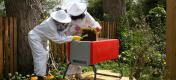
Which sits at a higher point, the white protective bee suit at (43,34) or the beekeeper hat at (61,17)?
the beekeeper hat at (61,17)

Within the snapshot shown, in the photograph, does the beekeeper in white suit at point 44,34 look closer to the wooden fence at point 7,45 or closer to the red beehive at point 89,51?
the red beehive at point 89,51

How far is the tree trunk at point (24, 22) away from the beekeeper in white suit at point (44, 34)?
2.46 feet

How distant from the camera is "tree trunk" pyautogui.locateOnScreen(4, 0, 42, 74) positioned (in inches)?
198

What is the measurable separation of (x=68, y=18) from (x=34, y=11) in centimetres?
128

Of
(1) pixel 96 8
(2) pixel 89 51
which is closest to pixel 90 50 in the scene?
(2) pixel 89 51

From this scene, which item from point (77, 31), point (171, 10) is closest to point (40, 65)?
point (77, 31)

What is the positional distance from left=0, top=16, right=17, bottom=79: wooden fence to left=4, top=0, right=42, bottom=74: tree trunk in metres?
0.11

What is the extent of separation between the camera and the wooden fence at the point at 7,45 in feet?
15.6

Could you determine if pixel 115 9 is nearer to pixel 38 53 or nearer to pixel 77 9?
pixel 77 9

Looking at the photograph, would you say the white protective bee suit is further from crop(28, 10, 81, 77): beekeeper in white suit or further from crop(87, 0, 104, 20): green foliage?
crop(87, 0, 104, 20): green foliage

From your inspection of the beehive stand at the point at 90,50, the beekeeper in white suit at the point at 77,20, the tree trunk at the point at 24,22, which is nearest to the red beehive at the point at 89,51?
the beehive stand at the point at 90,50

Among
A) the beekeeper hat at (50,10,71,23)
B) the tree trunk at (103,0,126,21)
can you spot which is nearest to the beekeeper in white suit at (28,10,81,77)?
the beekeeper hat at (50,10,71,23)

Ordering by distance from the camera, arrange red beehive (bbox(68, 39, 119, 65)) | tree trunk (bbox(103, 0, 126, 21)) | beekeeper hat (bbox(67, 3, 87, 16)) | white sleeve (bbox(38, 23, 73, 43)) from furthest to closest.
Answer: tree trunk (bbox(103, 0, 126, 21)), beekeeper hat (bbox(67, 3, 87, 16)), white sleeve (bbox(38, 23, 73, 43)), red beehive (bbox(68, 39, 119, 65))

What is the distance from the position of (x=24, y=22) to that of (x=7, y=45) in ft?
2.05
